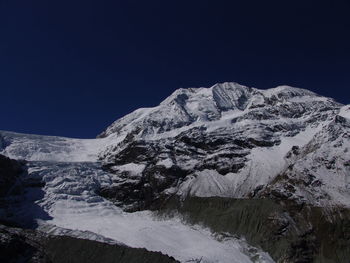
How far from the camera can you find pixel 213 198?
152 m

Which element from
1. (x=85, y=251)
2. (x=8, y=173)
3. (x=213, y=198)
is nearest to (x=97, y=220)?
(x=85, y=251)

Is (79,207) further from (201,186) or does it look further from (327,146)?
(327,146)

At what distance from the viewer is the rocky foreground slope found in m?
128

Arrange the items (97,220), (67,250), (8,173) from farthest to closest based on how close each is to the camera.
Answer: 1. (8,173)
2. (97,220)
3. (67,250)

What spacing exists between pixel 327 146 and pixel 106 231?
3465 inches

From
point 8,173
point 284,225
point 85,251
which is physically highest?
point 8,173

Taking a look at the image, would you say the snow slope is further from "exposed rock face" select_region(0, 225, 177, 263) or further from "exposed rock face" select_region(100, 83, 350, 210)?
"exposed rock face" select_region(100, 83, 350, 210)

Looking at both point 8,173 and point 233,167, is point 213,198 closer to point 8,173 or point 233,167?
point 233,167

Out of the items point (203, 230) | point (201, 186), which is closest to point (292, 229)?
point (203, 230)

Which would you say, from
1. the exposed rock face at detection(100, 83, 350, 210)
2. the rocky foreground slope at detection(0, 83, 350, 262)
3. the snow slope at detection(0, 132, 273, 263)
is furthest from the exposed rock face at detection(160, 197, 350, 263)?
the exposed rock face at detection(100, 83, 350, 210)

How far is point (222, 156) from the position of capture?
17988 centimetres

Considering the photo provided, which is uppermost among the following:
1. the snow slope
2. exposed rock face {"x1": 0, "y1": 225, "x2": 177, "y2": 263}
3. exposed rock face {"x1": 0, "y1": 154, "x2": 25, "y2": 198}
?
exposed rock face {"x1": 0, "y1": 154, "x2": 25, "y2": 198}

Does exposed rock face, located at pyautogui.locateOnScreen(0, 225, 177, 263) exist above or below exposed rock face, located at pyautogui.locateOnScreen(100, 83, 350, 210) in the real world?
below

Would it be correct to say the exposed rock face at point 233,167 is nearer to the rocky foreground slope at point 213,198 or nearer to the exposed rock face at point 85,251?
the rocky foreground slope at point 213,198
